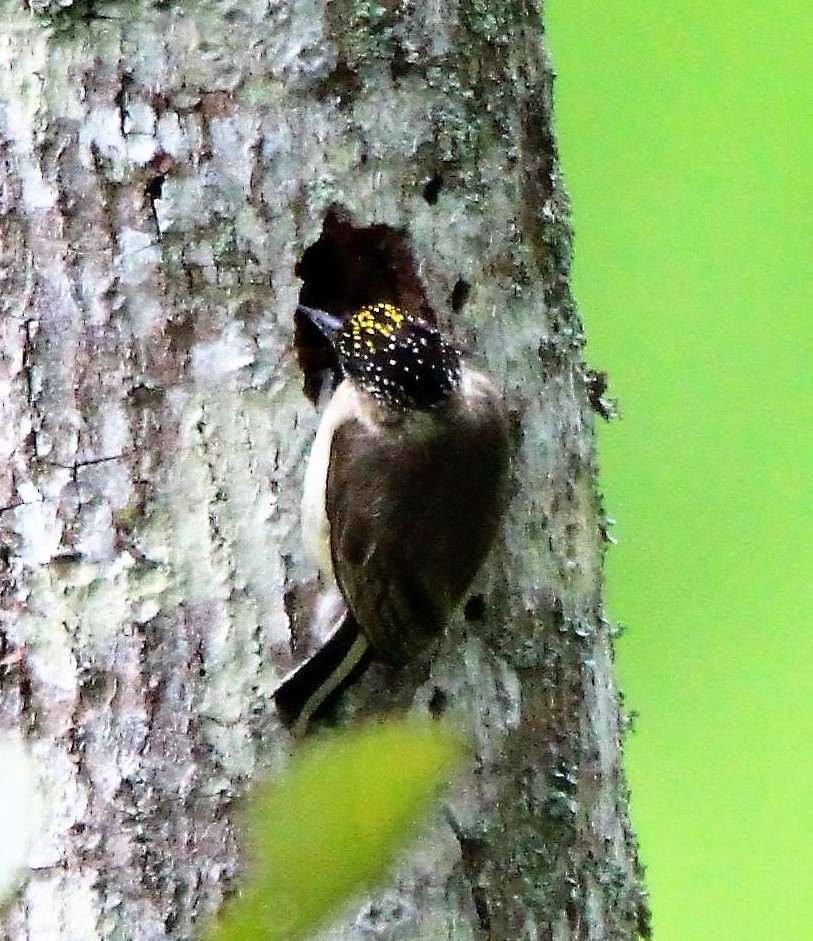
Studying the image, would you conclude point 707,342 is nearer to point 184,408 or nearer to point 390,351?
point 390,351

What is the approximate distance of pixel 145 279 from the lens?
4.31 ft

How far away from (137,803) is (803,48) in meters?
2.48

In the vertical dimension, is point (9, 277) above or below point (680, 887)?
above

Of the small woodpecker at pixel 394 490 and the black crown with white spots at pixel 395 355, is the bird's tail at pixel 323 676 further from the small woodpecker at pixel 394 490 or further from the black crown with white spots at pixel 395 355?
the black crown with white spots at pixel 395 355

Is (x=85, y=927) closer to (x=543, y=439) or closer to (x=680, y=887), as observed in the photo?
(x=543, y=439)

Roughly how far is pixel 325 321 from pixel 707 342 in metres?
1.76

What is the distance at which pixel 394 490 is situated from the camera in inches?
58.1

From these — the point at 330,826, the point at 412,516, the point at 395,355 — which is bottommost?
the point at 330,826

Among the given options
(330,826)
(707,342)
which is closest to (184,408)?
(330,826)

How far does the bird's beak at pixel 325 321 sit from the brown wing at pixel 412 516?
10 cm

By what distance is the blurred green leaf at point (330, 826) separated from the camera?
20.6 inches

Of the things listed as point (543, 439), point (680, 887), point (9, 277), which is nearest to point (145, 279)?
point (9, 277)

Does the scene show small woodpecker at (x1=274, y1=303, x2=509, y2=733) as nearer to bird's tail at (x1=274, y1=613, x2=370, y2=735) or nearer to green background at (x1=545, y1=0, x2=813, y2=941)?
bird's tail at (x1=274, y1=613, x2=370, y2=735)

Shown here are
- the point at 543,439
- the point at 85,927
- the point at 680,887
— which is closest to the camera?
the point at 85,927
